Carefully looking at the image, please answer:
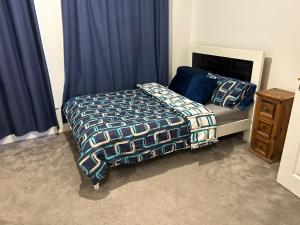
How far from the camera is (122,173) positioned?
228cm

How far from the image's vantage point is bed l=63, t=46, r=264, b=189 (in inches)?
78.0

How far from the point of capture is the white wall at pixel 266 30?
2.28 meters

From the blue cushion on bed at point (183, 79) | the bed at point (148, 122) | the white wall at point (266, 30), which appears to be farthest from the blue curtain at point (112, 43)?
the white wall at point (266, 30)

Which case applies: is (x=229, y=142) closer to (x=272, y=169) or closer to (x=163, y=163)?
(x=272, y=169)

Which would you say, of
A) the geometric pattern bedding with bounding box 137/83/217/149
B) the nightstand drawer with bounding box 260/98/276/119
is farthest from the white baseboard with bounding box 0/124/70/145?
the nightstand drawer with bounding box 260/98/276/119

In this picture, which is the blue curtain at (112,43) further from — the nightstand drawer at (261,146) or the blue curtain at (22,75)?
the nightstand drawer at (261,146)

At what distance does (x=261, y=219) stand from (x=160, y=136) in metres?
1.03

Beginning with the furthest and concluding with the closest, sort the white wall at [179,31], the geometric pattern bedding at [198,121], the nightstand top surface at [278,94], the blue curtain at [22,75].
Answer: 1. the white wall at [179,31]
2. the blue curtain at [22,75]
3. the geometric pattern bedding at [198,121]
4. the nightstand top surface at [278,94]

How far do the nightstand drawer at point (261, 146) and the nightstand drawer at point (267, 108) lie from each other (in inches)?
11.1

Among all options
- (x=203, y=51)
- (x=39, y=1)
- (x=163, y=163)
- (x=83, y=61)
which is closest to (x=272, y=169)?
(x=163, y=163)

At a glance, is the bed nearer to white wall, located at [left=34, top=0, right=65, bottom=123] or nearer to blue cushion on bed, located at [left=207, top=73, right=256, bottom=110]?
blue cushion on bed, located at [left=207, top=73, right=256, bottom=110]

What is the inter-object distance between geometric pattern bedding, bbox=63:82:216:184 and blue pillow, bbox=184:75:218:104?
15.1 inches

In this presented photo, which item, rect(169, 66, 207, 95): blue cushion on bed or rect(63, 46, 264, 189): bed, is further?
rect(169, 66, 207, 95): blue cushion on bed

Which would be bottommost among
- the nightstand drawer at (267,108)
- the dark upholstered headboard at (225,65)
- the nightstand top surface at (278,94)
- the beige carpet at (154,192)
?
the beige carpet at (154,192)
